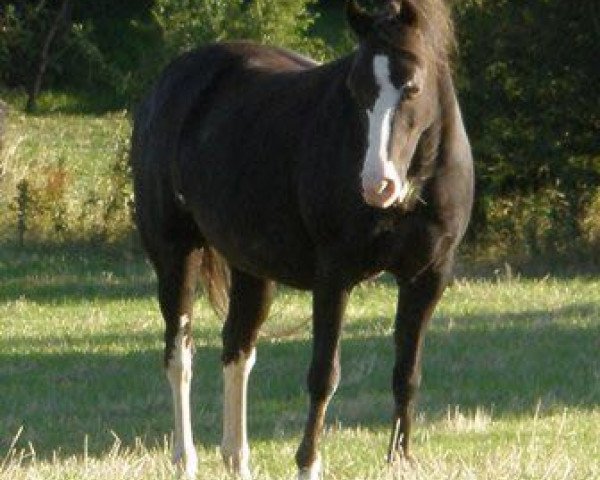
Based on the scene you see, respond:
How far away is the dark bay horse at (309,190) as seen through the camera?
7.04 metres

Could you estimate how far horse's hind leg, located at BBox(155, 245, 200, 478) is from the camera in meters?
8.99

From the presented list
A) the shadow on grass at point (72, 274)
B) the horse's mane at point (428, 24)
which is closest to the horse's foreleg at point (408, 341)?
the horse's mane at point (428, 24)

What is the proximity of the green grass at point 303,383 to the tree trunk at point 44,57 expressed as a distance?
17.1 metres

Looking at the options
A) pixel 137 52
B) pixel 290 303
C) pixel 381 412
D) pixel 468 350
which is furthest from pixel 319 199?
pixel 137 52

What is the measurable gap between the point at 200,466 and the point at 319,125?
2.07 m

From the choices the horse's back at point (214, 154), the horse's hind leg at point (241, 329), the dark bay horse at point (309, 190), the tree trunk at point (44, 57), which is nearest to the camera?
the dark bay horse at point (309, 190)

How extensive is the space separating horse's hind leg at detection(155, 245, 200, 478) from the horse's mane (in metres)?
2.32

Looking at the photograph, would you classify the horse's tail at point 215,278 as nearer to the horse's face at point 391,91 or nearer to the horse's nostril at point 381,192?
A: the horse's face at point 391,91

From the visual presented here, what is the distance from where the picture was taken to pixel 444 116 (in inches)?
289

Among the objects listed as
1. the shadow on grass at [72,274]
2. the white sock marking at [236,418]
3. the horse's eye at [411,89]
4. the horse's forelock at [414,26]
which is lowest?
the shadow on grass at [72,274]

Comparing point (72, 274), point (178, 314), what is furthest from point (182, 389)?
point (72, 274)

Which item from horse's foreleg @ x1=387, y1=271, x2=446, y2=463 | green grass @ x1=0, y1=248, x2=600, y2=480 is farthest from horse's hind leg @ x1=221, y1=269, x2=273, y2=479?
horse's foreleg @ x1=387, y1=271, x2=446, y2=463

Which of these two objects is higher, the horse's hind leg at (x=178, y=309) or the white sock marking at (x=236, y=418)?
the horse's hind leg at (x=178, y=309)

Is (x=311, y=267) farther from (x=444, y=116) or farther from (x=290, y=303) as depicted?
(x=290, y=303)
